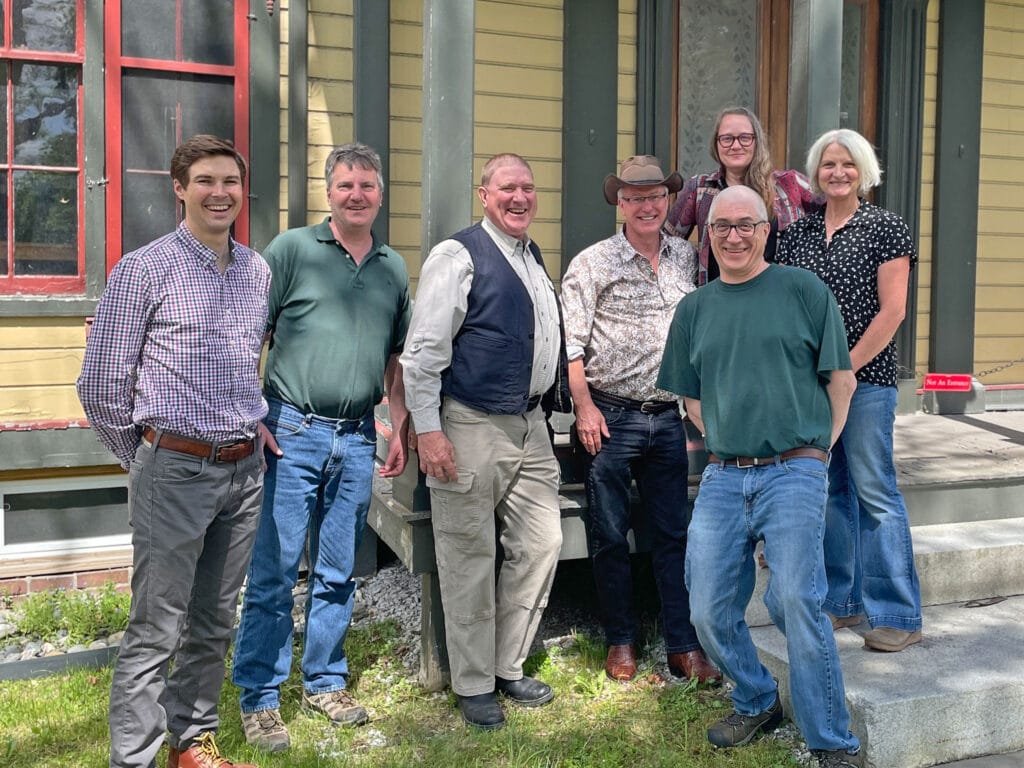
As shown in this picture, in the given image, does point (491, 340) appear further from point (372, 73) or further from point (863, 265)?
point (372, 73)

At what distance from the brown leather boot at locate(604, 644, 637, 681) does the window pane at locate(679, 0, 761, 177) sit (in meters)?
3.45

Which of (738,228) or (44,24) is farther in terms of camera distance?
(44,24)

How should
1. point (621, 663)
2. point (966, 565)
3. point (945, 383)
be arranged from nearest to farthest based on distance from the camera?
point (621, 663) < point (966, 565) < point (945, 383)

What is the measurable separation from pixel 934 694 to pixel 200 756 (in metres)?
2.32

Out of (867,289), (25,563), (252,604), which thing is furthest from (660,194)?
(25,563)

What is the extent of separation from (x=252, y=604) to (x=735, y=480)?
167 cm

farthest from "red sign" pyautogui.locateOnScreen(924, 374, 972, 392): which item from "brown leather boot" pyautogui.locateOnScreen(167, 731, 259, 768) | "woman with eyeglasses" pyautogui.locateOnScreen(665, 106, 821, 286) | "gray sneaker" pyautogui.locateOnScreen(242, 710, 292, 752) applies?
"brown leather boot" pyautogui.locateOnScreen(167, 731, 259, 768)

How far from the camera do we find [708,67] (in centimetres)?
629

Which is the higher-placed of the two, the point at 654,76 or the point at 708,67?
the point at 708,67

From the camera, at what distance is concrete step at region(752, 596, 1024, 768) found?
3.10 meters

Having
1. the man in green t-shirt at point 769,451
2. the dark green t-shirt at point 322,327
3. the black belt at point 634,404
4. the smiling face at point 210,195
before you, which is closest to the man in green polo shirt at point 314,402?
the dark green t-shirt at point 322,327

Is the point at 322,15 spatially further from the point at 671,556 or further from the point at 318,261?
the point at 671,556

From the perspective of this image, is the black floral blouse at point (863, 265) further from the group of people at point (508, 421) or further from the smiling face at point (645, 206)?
the smiling face at point (645, 206)

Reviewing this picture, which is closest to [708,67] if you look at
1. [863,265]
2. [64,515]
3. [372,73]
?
[372,73]
